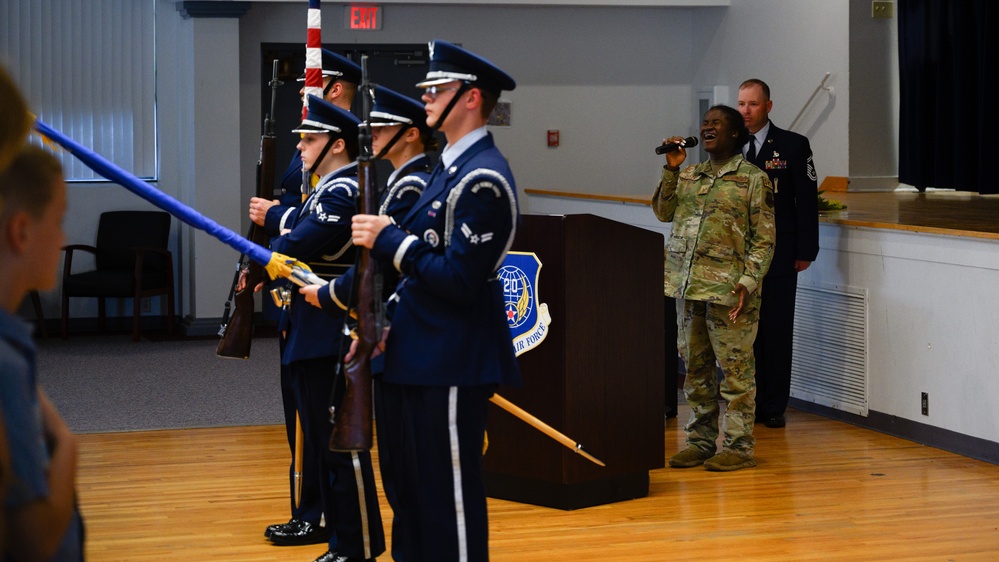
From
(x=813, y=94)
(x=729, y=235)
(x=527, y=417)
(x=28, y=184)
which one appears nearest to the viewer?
(x=28, y=184)

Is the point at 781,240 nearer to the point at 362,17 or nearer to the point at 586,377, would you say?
the point at 586,377

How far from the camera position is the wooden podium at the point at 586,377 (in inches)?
167

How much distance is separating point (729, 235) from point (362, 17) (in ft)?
18.8

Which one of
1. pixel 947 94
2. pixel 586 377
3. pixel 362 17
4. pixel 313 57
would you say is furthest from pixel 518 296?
pixel 947 94

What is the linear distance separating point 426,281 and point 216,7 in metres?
6.63

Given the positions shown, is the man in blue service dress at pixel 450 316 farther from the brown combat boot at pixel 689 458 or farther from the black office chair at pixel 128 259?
Answer: the black office chair at pixel 128 259

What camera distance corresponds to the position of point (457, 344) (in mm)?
2729

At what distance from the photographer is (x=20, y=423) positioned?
49.5 inches

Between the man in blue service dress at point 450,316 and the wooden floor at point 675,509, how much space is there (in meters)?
1.02

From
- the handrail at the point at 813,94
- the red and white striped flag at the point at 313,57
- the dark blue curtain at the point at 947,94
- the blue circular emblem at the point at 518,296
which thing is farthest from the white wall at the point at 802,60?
the red and white striped flag at the point at 313,57

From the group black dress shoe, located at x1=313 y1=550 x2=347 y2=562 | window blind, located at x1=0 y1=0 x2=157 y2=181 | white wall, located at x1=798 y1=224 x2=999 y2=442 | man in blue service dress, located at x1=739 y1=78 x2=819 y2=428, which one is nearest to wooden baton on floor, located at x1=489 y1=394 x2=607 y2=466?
black dress shoe, located at x1=313 y1=550 x2=347 y2=562

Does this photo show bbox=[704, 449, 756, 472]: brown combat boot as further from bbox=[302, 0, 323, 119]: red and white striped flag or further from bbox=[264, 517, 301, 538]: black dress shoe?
bbox=[302, 0, 323, 119]: red and white striped flag

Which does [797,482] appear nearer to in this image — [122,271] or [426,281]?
[426,281]

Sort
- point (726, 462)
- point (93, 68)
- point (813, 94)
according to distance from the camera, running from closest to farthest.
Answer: point (726, 462)
point (93, 68)
point (813, 94)
